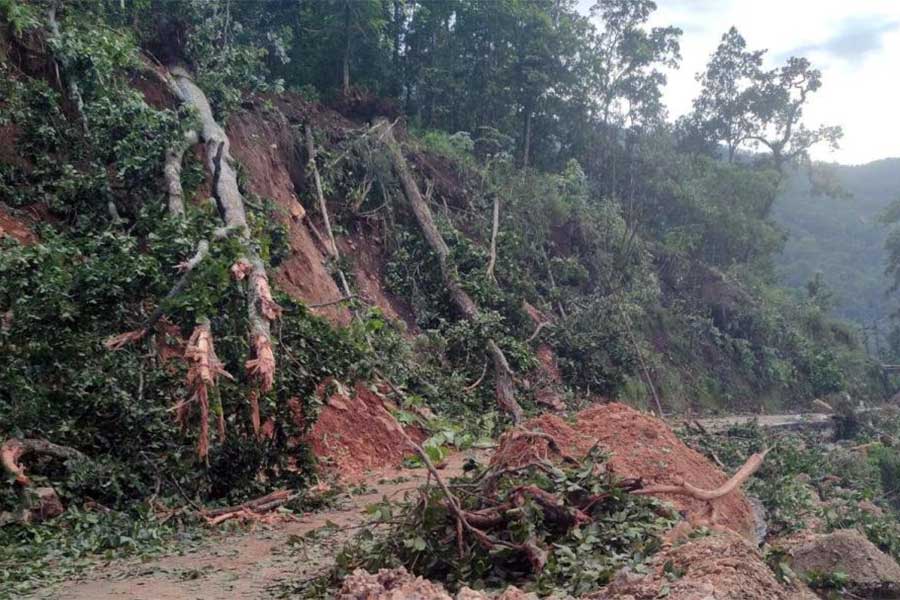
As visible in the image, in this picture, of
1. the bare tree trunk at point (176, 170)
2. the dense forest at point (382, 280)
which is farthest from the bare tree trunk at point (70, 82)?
the bare tree trunk at point (176, 170)

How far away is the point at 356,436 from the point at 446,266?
6.22 m

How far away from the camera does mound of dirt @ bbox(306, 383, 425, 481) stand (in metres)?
8.12

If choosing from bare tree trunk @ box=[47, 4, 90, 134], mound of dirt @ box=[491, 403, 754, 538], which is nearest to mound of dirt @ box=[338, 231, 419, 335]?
bare tree trunk @ box=[47, 4, 90, 134]

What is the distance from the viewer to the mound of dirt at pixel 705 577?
3.45 m

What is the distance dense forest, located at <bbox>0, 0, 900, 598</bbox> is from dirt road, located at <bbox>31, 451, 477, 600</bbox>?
0.83ft

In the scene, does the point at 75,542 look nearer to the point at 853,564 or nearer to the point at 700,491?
the point at 700,491

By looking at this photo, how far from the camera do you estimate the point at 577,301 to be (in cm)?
1797

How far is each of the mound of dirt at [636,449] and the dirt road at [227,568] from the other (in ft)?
4.56

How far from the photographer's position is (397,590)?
3.48 metres

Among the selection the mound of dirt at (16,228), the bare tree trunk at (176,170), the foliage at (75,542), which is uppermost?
the bare tree trunk at (176,170)

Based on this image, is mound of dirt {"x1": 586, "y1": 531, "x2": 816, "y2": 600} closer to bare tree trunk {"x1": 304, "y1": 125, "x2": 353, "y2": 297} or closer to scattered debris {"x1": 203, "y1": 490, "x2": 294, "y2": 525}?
scattered debris {"x1": 203, "y1": 490, "x2": 294, "y2": 525}

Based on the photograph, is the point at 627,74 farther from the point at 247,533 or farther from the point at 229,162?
the point at 247,533

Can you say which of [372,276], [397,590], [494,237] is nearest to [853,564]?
[397,590]

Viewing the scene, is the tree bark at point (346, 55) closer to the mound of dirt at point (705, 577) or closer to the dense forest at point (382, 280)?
the dense forest at point (382, 280)
